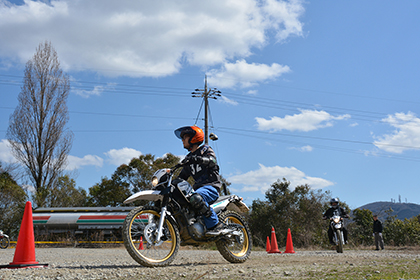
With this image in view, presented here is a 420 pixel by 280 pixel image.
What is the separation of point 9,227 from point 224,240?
2806 cm

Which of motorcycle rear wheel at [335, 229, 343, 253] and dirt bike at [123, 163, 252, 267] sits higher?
dirt bike at [123, 163, 252, 267]

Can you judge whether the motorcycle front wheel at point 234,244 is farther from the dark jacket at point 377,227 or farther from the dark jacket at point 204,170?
the dark jacket at point 377,227

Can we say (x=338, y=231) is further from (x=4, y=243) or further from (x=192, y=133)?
(x=4, y=243)

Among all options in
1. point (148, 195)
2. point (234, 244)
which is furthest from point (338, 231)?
point (148, 195)

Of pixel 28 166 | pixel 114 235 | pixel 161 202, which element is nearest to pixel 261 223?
pixel 114 235

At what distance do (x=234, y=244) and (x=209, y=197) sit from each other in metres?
1.16

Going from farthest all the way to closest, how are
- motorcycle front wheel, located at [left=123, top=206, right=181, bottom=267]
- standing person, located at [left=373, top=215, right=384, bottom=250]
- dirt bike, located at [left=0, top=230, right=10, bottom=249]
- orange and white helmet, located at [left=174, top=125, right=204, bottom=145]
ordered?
dirt bike, located at [left=0, top=230, right=10, bottom=249]
standing person, located at [left=373, top=215, right=384, bottom=250]
orange and white helmet, located at [left=174, top=125, right=204, bottom=145]
motorcycle front wheel, located at [left=123, top=206, right=181, bottom=267]

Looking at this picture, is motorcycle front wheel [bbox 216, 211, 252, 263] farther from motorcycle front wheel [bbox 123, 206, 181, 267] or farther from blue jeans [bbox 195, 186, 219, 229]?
motorcycle front wheel [bbox 123, 206, 181, 267]

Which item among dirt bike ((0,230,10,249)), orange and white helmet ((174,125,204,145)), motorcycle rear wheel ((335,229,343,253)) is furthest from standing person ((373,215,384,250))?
dirt bike ((0,230,10,249))

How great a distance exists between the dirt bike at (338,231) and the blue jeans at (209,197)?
7.77 m

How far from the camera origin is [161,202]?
5285 mm

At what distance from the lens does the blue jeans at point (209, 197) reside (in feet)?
18.1

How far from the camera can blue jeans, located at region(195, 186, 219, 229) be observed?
217 inches

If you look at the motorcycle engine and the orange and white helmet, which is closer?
the motorcycle engine
